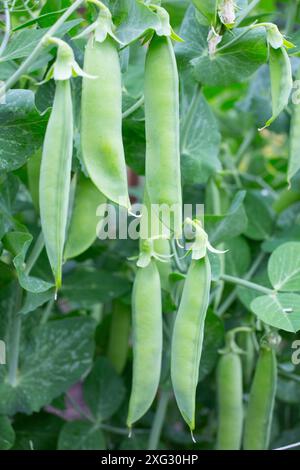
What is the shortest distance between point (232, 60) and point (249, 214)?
39 centimetres

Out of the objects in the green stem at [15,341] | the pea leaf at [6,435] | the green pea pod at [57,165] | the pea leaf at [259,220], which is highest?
the green pea pod at [57,165]

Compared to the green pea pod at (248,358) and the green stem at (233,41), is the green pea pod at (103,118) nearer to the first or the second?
the green stem at (233,41)

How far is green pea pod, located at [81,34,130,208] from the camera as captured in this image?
622 millimetres

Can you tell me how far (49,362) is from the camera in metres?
0.98

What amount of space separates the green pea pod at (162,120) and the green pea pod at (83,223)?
0.19 metres

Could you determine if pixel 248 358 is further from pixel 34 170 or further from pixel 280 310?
pixel 34 170

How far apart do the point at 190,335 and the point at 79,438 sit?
1.43 ft

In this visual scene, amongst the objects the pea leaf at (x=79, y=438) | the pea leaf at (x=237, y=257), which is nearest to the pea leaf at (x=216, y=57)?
the pea leaf at (x=237, y=257)

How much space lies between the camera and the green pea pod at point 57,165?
1.99 ft

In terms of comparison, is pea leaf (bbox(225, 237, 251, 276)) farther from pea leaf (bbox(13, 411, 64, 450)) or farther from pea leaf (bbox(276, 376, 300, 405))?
pea leaf (bbox(13, 411, 64, 450))

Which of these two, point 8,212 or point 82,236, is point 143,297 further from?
point 8,212
